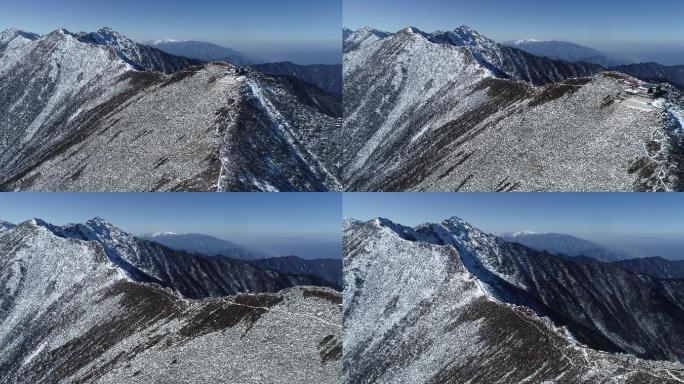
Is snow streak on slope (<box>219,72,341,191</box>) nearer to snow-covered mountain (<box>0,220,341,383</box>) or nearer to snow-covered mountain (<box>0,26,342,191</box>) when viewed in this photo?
snow-covered mountain (<box>0,26,342,191</box>)

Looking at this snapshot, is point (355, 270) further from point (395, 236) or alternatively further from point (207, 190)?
point (207, 190)

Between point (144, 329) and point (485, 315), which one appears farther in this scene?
point (485, 315)

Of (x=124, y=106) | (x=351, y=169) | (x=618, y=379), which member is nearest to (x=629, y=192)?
(x=618, y=379)

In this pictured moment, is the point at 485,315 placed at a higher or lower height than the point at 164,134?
lower

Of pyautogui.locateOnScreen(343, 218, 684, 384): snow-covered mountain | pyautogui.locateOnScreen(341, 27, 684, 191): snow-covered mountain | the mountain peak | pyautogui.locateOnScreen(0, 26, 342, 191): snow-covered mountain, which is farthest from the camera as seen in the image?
the mountain peak

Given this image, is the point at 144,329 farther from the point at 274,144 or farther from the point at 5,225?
the point at 5,225

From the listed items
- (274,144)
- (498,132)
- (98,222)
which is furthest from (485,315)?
(98,222)

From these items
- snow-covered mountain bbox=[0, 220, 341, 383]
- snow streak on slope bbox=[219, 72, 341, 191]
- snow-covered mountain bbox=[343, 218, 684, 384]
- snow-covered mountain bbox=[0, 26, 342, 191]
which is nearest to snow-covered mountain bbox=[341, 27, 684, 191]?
snow streak on slope bbox=[219, 72, 341, 191]
